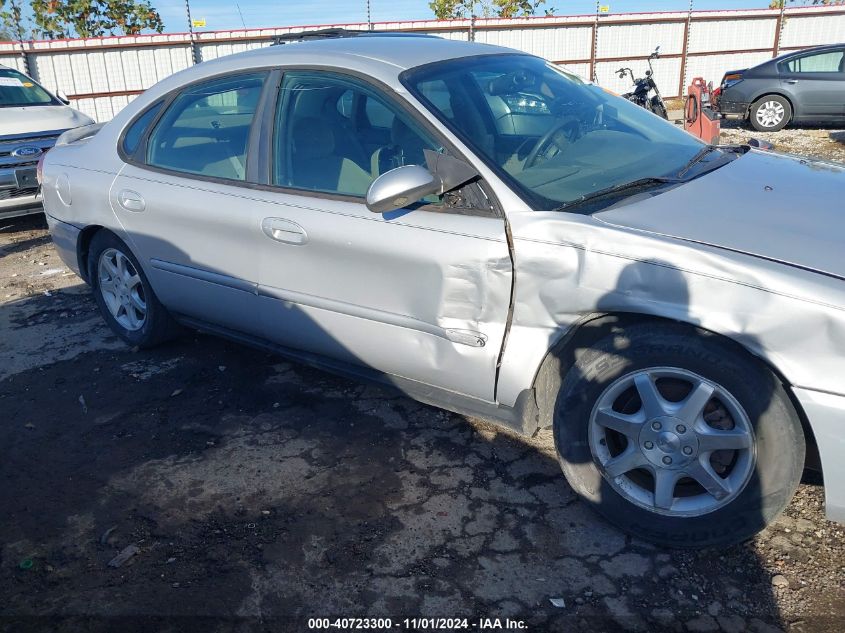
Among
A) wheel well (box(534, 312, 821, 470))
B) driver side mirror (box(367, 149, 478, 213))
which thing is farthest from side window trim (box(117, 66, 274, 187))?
wheel well (box(534, 312, 821, 470))

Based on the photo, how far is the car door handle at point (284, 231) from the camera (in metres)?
3.33

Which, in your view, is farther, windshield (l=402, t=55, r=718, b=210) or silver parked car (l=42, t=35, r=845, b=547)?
windshield (l=402, t=55, r=718, b=210)

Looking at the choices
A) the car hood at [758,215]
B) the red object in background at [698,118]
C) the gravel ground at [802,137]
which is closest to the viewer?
the car hood at [758,215]

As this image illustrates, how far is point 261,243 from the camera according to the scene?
349 centimetres

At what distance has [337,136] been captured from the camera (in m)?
3.44

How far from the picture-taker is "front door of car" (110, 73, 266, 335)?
143 inches

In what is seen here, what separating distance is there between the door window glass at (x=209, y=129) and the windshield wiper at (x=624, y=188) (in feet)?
5.38

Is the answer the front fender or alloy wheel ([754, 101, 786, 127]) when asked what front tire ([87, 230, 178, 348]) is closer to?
the front fender

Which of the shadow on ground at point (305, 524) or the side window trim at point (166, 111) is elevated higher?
the side window trim at point (166, 111)

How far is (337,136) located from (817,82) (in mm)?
12329

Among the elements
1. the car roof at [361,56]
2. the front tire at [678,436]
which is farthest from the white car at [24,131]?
the front tire at [678,436]

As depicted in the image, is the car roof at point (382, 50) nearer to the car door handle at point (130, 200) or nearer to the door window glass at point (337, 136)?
the door window glass at point (337, 136)

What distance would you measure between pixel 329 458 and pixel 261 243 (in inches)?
40.8

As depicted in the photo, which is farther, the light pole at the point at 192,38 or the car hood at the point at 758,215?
the light pole at the point at 192,38
